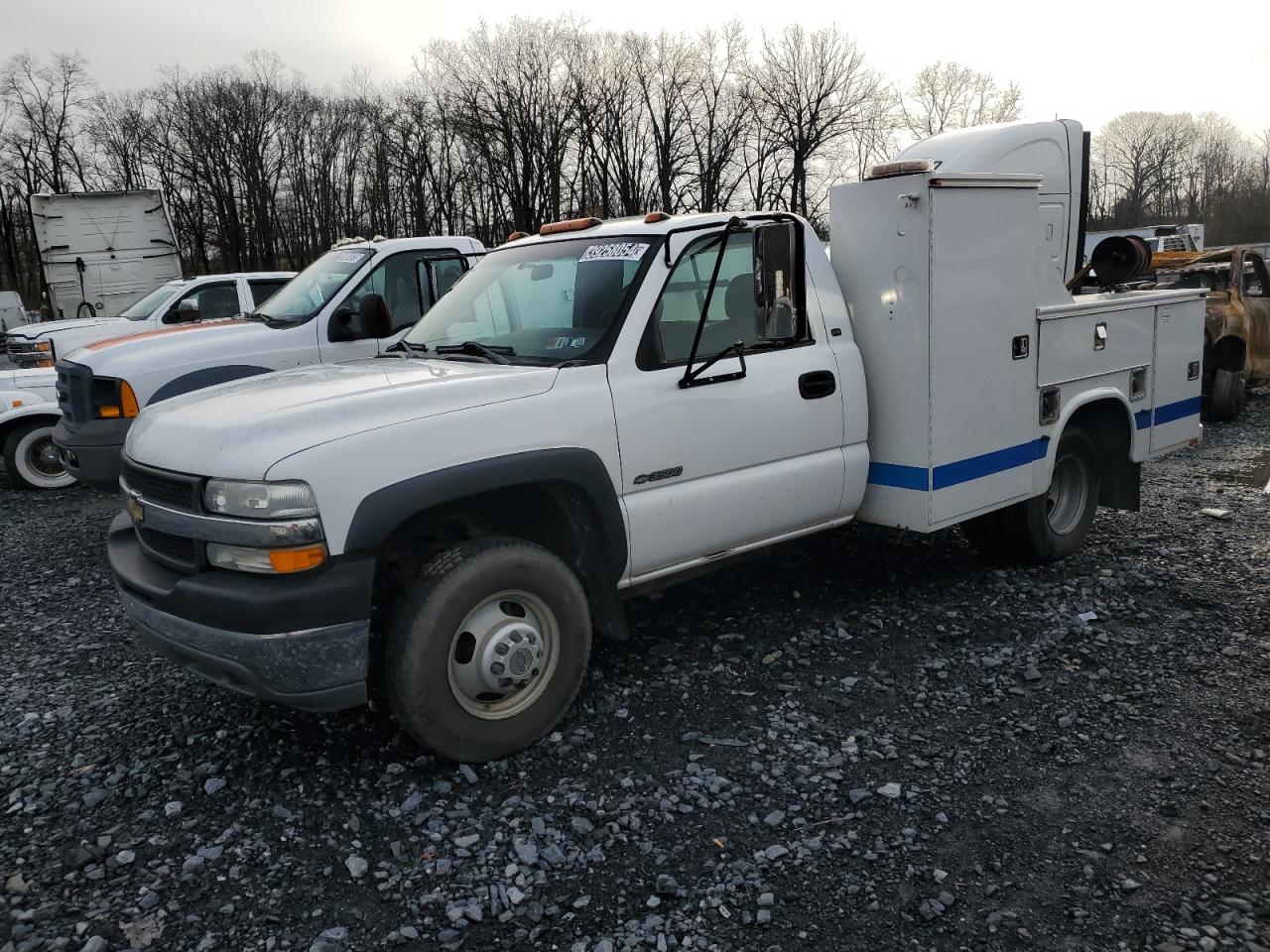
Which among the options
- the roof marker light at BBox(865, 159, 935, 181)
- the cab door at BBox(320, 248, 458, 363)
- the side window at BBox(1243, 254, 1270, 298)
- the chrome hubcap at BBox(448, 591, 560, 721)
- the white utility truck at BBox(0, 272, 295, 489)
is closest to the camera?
the chrome hubcap at BBox(448, 591, 560, 721)

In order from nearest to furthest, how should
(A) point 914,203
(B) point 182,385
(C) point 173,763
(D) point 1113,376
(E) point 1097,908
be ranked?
1. (E) point 1097,908
2. (C) point 173,763
3. (A) point 914,203
4. (D) point 1113,376
5. (B) point 182,385

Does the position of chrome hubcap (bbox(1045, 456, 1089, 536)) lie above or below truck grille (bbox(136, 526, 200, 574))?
below

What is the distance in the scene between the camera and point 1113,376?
19.2 ft

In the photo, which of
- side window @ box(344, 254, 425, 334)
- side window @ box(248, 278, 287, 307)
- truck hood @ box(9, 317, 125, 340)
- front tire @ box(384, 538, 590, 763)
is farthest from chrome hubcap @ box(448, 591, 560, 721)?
truck hood @ box(9, 317, 125, 340)

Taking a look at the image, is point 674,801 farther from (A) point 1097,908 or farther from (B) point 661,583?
(A) point 1097,908

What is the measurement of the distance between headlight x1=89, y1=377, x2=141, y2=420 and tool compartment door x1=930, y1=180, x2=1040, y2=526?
17.9ft

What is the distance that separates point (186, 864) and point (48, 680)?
84.2 inches

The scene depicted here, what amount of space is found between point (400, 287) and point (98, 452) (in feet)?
9.12

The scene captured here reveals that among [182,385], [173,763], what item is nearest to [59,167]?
[182,385]

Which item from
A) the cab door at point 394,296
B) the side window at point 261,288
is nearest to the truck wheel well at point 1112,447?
Answer: the cab door at point 394,296

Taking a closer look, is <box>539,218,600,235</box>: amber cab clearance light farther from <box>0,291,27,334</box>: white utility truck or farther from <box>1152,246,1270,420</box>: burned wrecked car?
<box>0,291,27,334</box>: white utility truck

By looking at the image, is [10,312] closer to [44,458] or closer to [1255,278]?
[44,458]

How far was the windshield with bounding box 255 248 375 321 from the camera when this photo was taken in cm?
802

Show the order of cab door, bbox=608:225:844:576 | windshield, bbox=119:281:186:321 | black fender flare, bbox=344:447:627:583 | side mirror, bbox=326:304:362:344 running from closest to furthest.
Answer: black fender flare, bbox=344:447:627:583 < cab door, bbox=608:225:844:576 < side mirror, bbox=326:304:362:344 < windshield, bbox=119:281:186:321
